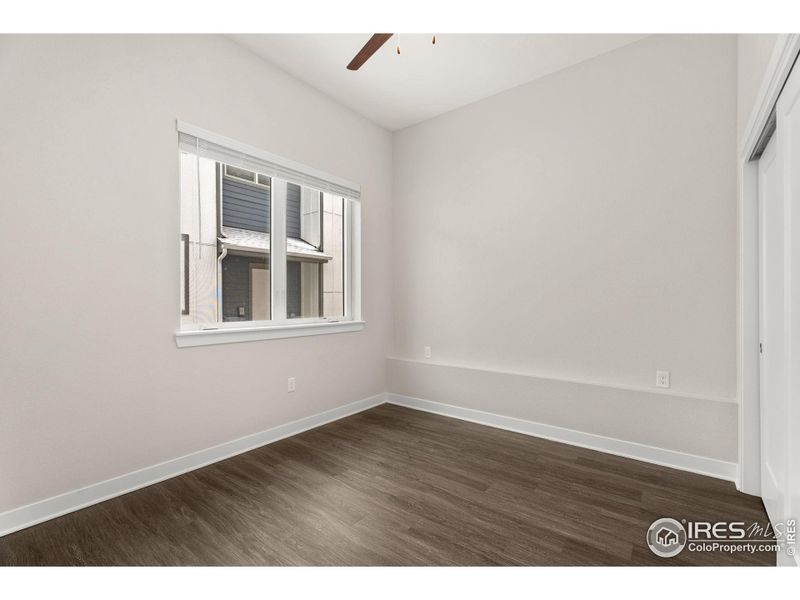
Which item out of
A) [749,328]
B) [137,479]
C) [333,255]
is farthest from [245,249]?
[749,328]

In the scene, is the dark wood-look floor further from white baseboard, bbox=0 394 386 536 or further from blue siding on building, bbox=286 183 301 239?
blue siding on building, bbox=286 183 301 239

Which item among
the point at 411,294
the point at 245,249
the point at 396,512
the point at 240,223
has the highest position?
the point at 240,223

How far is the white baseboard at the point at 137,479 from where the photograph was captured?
1.81m

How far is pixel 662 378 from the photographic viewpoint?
2.56 meters

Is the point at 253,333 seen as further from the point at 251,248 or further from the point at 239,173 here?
the point at 239,173

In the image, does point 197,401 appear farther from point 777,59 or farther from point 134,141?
point 777,59

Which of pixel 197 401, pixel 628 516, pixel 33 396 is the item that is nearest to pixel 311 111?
pixel 197 401

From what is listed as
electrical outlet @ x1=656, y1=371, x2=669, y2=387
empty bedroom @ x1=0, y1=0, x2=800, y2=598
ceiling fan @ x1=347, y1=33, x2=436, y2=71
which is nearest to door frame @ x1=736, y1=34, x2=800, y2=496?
empty bedroom @ x1=0, y1=0, x2=800, y2=598

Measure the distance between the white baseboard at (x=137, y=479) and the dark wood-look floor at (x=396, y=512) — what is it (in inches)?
2.4

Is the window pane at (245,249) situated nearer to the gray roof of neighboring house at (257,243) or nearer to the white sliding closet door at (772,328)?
the gray roof of neighboring house at (257,243)

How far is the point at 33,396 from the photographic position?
183cm

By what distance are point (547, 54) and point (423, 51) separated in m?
0.92

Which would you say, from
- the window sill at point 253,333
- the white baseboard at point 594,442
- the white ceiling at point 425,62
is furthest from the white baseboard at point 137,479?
the white ceiling at point 425,62

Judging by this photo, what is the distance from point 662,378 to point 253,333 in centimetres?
285
